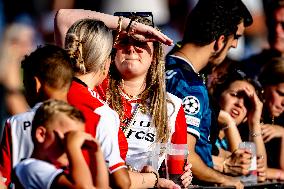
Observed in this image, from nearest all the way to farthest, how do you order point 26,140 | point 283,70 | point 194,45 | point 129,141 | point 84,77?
point 26,140, point 84,77, point 129,141, point 194,45, point 283,70

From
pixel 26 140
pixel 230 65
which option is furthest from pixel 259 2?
pixel 26 140

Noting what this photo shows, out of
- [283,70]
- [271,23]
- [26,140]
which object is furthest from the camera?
[271,23]

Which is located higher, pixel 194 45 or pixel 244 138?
pixel 194 45

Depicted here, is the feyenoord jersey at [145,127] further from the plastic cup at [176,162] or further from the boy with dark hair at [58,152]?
the boy with dark hair at [58,152]

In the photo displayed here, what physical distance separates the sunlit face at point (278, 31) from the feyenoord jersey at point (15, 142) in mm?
5025

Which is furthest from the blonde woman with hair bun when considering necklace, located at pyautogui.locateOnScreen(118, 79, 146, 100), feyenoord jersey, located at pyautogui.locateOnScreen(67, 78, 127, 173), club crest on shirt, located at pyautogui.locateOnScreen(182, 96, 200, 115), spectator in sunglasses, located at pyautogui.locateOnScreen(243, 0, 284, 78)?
spectator in sunglasses, located at pyautogui.locateOnScreen(243, 0, 284, 78)

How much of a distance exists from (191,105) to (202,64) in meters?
0.61

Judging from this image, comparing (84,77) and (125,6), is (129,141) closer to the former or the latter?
(84,77)

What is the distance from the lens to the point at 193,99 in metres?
7.36

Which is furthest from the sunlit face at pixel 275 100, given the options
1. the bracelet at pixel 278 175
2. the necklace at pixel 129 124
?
the necklace at pixel 129 124

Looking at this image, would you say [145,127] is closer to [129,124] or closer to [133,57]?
[129,124]

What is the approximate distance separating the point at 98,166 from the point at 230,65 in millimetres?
4122

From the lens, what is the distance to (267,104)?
8.79 meters

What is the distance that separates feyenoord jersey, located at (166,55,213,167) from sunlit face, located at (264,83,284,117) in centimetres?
125
